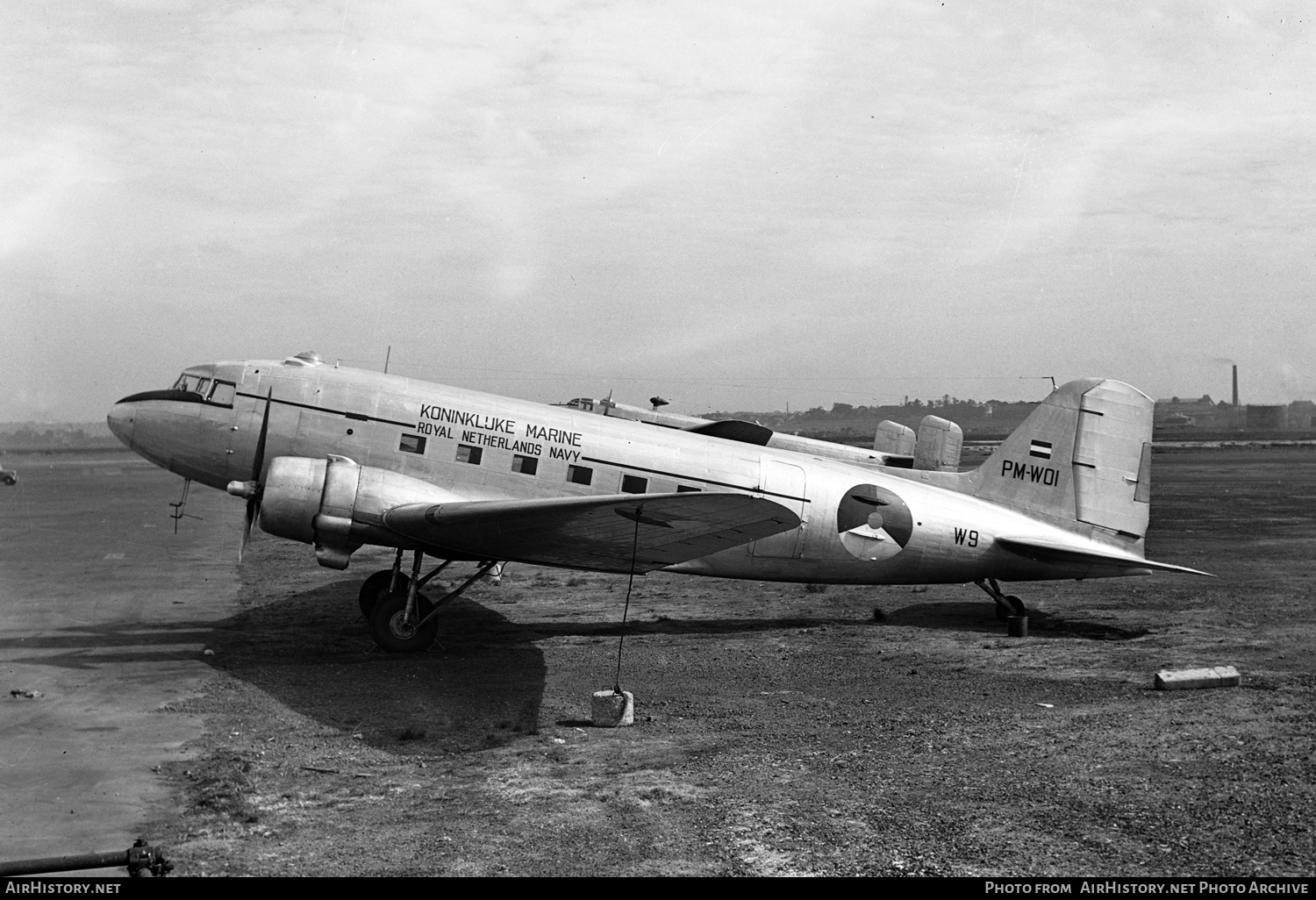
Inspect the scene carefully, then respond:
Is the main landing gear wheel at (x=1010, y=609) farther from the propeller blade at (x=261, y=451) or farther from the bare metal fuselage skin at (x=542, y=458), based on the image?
the propeller blade at (x=261, y=451)

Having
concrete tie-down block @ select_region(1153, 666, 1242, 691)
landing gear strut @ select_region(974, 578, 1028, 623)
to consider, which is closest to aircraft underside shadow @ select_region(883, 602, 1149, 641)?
landing gear strut @ select_region(974, 578, 1028, 623)

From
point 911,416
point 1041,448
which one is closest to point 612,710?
point 1041,448

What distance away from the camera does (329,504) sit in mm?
12383

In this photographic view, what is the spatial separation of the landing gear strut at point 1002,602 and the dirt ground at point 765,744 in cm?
40

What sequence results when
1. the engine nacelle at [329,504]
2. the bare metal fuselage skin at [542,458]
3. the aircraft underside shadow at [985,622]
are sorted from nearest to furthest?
the engine nacelle at [329,504]
the bare metal fuselage skin at [542,458]
the aircraft underside shadow at [985,622]

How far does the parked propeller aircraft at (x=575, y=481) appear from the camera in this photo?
40.9 feet

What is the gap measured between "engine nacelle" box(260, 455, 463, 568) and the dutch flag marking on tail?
9196mm

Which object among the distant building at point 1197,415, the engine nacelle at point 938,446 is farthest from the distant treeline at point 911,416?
the engine nacelle at point 938,446

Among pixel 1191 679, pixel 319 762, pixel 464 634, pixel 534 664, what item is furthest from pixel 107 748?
pixel 1191 679

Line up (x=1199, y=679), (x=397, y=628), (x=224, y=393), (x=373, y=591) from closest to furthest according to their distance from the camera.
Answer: (x=1199, y=679)
(x=397, y=628)
(x=224, y=393)
(x=373, y=591)

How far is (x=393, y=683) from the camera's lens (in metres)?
11.5

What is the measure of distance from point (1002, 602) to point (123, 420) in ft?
42.6

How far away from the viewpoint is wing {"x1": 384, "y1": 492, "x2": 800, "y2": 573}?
9.70 m

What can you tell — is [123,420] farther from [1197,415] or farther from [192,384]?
[1197,415]
